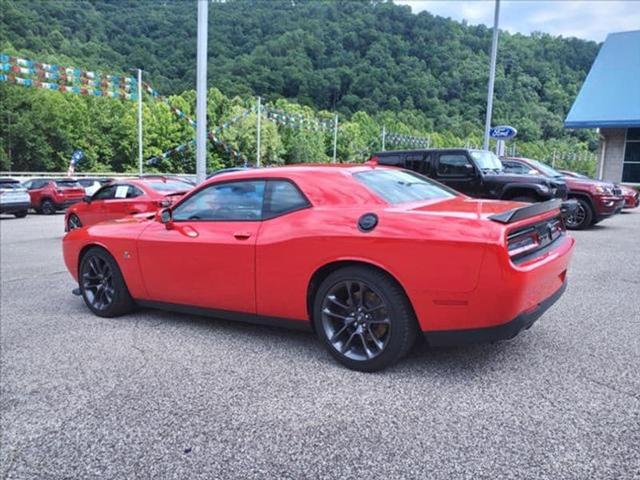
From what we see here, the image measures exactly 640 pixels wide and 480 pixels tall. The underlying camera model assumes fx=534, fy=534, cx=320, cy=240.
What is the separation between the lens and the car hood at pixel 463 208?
3.56 metres

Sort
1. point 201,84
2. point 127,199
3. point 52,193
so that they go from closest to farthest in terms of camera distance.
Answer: point 127,199
point 201,84
point 52,193

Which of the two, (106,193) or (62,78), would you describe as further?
(62,78)

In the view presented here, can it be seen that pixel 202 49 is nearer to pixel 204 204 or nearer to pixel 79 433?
pixel 204 204

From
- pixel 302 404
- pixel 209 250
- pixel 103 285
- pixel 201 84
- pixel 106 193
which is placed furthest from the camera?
pixel 201 84

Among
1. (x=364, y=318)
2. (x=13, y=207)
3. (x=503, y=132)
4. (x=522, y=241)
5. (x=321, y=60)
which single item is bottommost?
(x=13, y=207)

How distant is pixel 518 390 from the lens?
3363 millimetres

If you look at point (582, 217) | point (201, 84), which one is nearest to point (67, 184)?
point (201, 84)

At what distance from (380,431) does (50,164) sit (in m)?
53.9

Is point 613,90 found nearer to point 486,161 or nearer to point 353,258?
point 486,161

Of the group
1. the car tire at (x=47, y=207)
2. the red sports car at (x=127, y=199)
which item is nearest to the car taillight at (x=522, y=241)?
the red sports car at (x=127, y=199)

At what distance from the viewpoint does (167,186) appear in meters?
10.9

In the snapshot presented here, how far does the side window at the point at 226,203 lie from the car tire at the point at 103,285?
0.94 meters

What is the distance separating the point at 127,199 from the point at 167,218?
6.18 m

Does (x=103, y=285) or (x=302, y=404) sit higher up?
(x=103, y=285)
